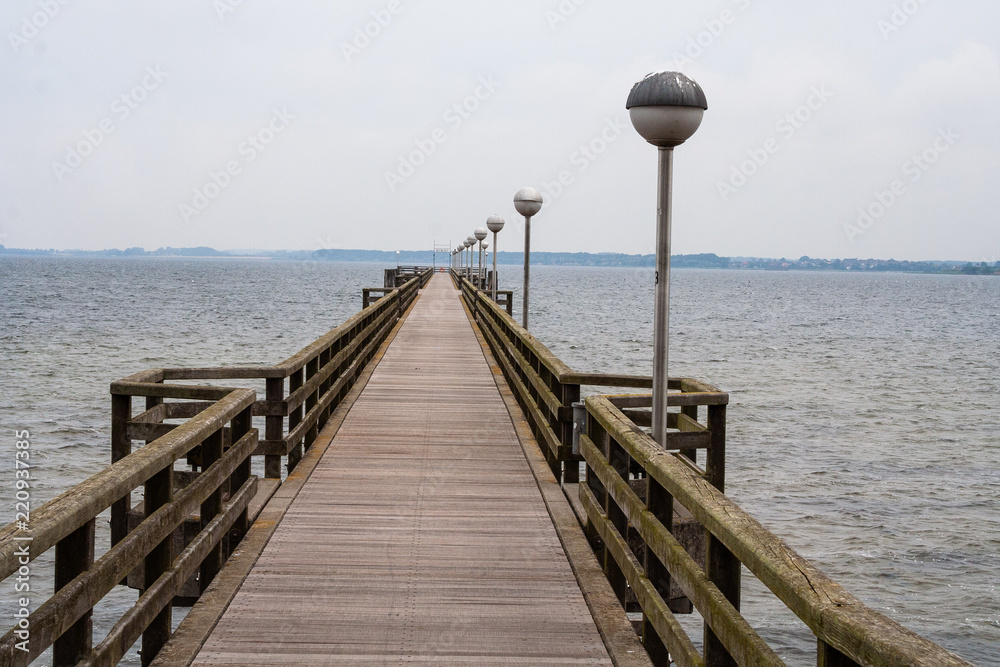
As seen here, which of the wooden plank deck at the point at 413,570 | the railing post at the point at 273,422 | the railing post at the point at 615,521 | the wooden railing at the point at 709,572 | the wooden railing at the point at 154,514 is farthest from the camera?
the railing post at the point at 273,422

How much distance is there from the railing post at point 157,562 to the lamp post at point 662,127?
7.65 feet

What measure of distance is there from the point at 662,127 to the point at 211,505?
9.77ft

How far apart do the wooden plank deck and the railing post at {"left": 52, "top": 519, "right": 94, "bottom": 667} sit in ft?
2.86

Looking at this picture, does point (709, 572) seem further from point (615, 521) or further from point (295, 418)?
point (295, 418)

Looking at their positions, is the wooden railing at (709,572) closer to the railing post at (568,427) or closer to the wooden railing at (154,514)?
the railing post at (568,427)

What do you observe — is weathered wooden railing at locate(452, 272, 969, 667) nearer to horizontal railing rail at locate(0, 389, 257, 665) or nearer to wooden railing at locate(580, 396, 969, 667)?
wooden railing at locate(580, 396, 969, 667)

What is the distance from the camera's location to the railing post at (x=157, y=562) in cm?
407

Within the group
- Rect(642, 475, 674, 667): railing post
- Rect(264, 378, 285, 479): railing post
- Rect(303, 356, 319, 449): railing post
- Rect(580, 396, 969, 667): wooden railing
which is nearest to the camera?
Rect(580, 396, 969, 667): wooden railing

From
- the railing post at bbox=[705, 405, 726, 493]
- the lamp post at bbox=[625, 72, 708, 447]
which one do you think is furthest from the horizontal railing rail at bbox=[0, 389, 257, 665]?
the railing post at bbox=[705, 405, 726, 493]

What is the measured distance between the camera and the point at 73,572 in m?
3.13

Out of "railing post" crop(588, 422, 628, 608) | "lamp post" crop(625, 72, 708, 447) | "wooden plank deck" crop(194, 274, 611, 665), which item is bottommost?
"wooden plank deck" crop(194, 274, 611, 665)

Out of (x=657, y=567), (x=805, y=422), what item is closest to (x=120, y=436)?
(x=657, y=567)

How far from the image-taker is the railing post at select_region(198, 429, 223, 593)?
4934mm

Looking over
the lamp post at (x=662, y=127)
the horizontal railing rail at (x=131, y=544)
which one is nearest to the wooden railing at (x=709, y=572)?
the lamp post at (x=662, y=127)
